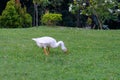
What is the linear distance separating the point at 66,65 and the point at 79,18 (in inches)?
564

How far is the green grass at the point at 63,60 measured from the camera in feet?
19.7

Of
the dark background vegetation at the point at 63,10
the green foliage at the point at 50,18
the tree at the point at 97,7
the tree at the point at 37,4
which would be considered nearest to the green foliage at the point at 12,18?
the green foliage at the point at 50,18

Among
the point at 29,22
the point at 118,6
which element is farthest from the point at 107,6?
the point at 29,22

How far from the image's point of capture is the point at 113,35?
37.8 ft

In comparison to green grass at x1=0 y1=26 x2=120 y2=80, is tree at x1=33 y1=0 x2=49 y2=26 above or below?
below

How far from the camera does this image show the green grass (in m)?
5.99

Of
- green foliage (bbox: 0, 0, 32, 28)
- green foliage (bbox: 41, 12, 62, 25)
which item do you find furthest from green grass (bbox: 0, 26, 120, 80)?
green foliage (bbox: 41, 12, 62, 25)

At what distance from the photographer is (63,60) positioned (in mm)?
7195

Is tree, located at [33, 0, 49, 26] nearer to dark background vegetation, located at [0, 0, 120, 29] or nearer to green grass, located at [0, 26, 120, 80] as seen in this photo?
dark background vegetation, located at [0, 0, 120, 29]

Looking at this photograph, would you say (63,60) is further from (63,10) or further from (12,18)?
(63,10)

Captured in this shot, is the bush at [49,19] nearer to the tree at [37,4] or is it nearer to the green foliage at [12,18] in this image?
the green foliage at [12,18]

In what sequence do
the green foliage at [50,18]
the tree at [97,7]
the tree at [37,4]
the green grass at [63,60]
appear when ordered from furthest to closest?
the tree at [37,4], the green foliage at [50,18], the tree at [97,7], the green grass at [63,60]

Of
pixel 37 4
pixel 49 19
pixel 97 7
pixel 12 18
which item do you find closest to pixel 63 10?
pixel 37 4

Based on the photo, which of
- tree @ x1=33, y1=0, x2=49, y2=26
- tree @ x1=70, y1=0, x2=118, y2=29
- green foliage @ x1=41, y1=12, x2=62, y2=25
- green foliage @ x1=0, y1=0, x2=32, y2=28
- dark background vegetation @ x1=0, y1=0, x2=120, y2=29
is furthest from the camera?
dark background vegetation @ x1=0, y1=0, x2=120, y2=29
